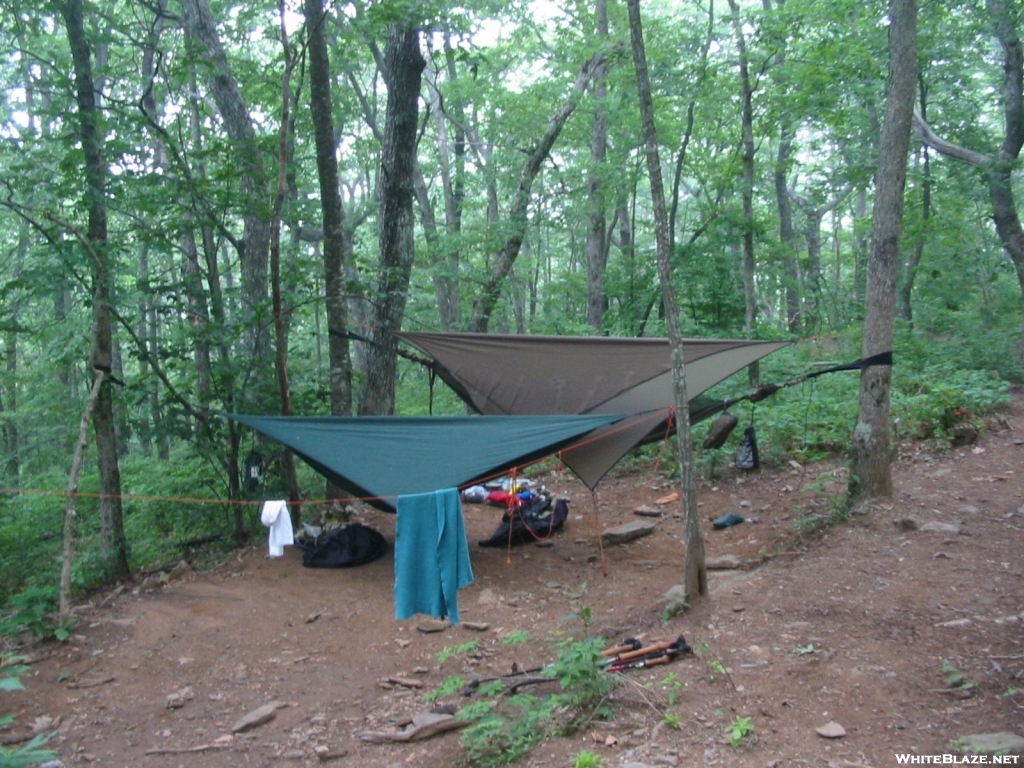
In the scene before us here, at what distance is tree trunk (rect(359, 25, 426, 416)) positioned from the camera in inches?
226

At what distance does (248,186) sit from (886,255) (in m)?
3.96

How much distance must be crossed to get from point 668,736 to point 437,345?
3239 mm

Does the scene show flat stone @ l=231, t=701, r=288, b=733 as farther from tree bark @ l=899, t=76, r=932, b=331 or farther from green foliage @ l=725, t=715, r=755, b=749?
tree bark @ l=899, t=76, r=932, b=331

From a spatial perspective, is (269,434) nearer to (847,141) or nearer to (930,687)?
(930,687)

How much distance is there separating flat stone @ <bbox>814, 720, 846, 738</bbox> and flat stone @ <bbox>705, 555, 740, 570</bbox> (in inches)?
73.2

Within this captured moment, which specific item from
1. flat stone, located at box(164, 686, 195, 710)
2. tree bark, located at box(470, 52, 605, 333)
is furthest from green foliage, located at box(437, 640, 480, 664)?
tree bark, located at box(470, 52, 605, 333)

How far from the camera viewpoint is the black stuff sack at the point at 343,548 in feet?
16.0

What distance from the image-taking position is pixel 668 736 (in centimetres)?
250

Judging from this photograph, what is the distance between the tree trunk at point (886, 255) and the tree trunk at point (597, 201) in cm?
401

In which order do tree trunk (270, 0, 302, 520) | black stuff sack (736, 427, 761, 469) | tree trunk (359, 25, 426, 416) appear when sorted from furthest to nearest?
1. tree trunk (359, 25, 426, 416)
2. black stuff sack (736, 427, 761, 469)
3. tree trunk (270, 0, 302, 520)

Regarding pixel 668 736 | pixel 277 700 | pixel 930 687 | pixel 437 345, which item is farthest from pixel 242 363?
pixel 930 687

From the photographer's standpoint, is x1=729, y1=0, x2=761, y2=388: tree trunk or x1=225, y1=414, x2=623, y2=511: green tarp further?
x1=729, y1=0, x2=761, y2=388: tree trunk

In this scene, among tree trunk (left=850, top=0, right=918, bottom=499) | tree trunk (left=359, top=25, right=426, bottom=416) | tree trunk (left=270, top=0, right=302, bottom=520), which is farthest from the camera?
tree trunk (left=359, top=25, right=426, bottom=416)

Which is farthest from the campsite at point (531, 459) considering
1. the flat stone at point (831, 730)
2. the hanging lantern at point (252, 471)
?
the hanging lantern at point (252, 471)
